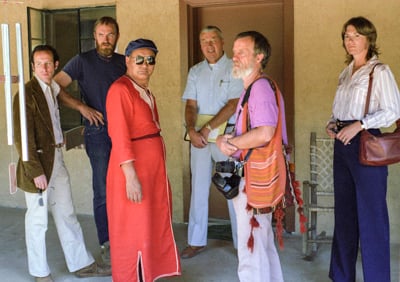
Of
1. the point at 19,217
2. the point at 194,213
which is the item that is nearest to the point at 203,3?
the point at 194,213

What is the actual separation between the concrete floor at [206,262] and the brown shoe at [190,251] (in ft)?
0.13

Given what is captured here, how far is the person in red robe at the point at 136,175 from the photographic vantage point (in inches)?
122

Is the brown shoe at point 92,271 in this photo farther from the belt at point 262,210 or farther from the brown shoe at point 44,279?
the belt at point 262,210

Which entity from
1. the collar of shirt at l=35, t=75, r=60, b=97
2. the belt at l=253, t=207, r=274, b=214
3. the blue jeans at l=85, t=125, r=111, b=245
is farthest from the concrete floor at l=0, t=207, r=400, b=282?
the collar of shirt at l=35, t=75, r=60, b=97

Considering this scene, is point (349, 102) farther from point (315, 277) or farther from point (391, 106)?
point (315, 277)

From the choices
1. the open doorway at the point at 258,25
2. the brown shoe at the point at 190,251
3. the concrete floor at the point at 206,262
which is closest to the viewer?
the concrete floor at the point at 206,262

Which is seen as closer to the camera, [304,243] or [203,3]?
[304,243]

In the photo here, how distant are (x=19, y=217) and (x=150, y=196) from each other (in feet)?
8.90

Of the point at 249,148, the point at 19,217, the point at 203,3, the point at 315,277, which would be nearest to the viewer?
the point at 249,148

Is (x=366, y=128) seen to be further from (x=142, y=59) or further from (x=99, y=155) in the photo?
(x=99, y=155)

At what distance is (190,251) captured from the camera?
14.0ft

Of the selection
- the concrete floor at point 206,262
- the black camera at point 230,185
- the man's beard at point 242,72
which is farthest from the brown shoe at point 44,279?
the man's beard at point 242,72

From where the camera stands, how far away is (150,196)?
3.28 m

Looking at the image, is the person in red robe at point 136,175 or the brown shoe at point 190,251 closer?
the person in red robe at point 136,175
